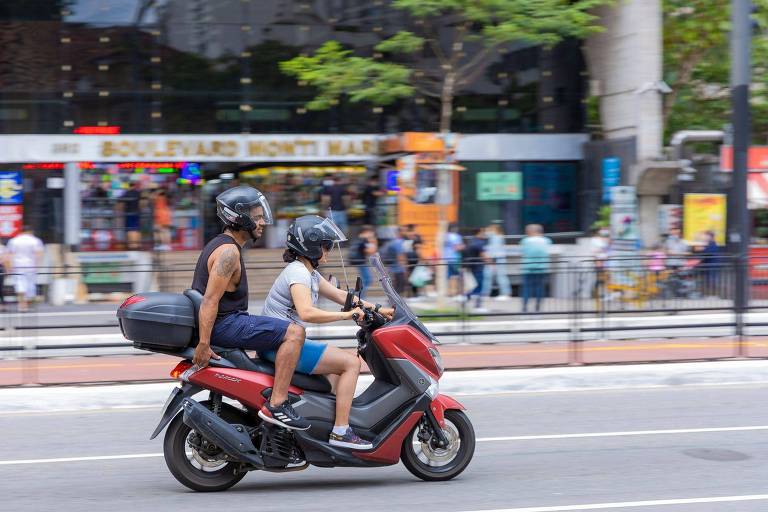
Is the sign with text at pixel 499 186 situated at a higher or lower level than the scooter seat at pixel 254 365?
higher

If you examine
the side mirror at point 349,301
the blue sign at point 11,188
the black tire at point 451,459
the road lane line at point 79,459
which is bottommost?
the road lane line at point 79,459

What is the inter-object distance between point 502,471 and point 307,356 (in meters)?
1.77

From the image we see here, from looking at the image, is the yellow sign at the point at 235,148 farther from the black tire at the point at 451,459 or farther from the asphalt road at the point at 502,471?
the black tire at the point at 451,459

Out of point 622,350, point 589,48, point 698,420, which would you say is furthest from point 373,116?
point 698,420

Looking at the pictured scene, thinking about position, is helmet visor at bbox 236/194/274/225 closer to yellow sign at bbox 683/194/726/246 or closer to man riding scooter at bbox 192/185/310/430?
man riding scooter at bbox 192/185/310/430

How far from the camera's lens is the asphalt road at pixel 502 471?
6.35m

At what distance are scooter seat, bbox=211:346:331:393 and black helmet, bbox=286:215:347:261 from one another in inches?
29.0

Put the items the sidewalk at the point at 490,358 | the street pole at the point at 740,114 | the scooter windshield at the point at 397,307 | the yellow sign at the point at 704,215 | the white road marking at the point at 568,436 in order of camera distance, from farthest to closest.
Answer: the yellow sign at the point at 704,215
the street pole at the point at 740,114
the sidewalk at the point at 490,358
the white road marking at the point at 568,436
the scooter windshield at the point at 397,307

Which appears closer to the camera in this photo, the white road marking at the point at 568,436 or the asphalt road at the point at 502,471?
the asphalt road at the point at 502,471

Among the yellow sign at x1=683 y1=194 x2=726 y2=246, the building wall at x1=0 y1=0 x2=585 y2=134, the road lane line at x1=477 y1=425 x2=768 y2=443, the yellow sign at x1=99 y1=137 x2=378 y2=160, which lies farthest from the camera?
the yellow sign at x1=99 y1=137 x2=378 y2=160

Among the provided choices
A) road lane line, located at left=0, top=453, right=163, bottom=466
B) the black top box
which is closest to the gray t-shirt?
the black top box

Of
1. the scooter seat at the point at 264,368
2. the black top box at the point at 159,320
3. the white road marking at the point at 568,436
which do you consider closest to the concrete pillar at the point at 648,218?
the white road marking at the point at 568,436

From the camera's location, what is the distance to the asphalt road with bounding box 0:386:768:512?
6352 mm

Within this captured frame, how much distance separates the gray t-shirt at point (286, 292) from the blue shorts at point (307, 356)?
0.17 meters
